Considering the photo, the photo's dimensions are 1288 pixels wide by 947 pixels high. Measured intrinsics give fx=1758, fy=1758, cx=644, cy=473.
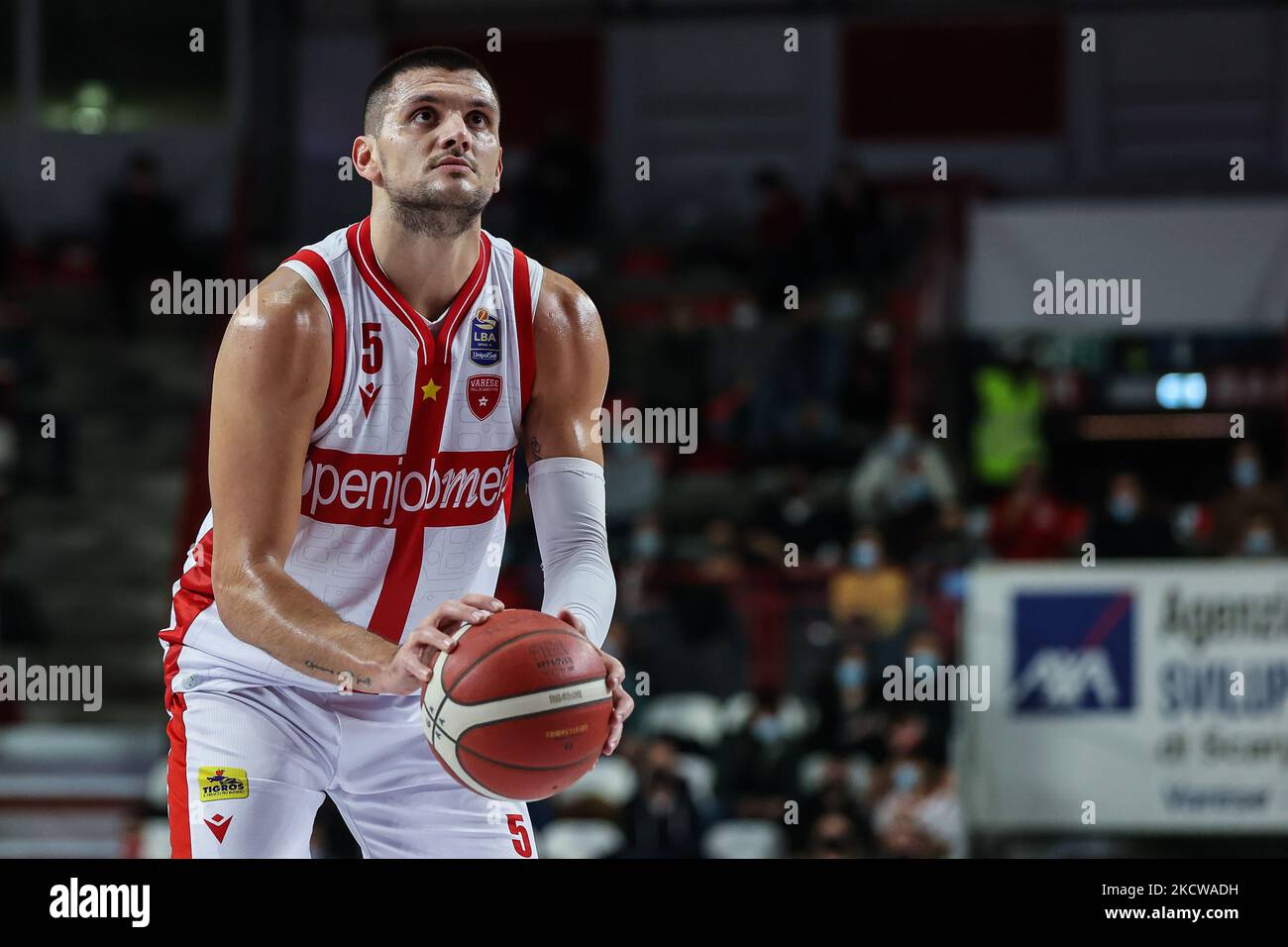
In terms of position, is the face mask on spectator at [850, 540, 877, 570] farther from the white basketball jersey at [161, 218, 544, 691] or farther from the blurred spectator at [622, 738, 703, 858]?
the white basketball jersey at [161, 218, 544, 691]

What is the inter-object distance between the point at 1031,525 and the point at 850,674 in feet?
6.76

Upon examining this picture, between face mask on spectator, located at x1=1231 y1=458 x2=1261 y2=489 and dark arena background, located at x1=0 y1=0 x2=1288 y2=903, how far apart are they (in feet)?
0.31

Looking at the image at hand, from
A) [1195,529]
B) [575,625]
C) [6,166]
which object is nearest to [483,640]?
[575,625]

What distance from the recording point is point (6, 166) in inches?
610

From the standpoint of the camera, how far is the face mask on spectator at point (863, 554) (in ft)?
34.4

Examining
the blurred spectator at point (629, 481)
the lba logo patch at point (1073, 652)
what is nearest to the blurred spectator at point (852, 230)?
the blurred spectator at point (629, 481)

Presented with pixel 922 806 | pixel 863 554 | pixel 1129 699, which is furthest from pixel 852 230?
pixel 922 806

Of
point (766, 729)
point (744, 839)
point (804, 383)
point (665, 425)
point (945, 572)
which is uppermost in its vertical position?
point (804, 383)

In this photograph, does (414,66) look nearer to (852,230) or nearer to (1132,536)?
(1132,536)

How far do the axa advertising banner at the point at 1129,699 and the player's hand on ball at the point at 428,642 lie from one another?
6.71 metres

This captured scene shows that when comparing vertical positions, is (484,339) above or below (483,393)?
above

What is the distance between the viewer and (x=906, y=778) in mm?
9398
